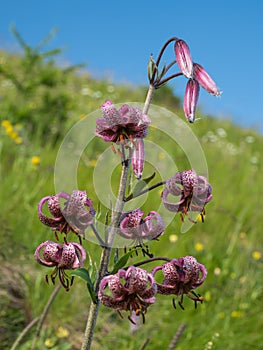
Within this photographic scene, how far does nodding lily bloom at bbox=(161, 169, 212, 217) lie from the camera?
111cm

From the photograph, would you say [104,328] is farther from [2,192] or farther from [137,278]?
[137,278]

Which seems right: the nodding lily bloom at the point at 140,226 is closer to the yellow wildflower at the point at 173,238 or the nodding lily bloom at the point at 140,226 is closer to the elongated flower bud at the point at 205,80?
the elongated flower bud at the point at 205,80

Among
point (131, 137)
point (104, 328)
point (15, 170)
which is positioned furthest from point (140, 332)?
point (15, 170)

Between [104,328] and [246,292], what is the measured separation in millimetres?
932

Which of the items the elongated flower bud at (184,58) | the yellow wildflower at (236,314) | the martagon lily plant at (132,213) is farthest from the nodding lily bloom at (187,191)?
the yellow wildflower at (236,314)

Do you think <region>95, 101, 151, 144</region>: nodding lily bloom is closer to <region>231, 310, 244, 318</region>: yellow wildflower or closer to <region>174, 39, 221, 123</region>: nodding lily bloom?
<region>174, 39, 221, 123</region>: nodding lily bloom

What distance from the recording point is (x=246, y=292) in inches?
113

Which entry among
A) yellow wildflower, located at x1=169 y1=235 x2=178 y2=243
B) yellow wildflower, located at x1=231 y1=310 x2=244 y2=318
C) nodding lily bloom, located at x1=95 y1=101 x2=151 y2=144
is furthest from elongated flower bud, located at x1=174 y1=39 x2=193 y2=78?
yellow wildflower, located at x1=169 y1=235 x2=178 y2=243

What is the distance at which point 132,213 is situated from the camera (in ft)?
3.65

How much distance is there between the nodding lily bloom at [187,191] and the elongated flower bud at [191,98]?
0.40 feet

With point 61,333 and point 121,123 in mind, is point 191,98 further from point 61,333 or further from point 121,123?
point 61,333

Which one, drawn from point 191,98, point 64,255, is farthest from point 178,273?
point 191,98

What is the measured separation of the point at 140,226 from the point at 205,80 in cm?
36

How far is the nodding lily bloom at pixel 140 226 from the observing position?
110 centimetres
